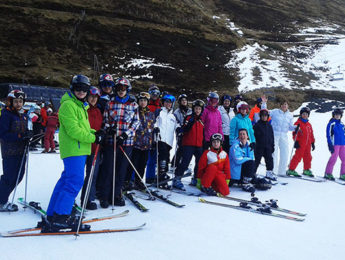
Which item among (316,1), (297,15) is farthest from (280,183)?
(316,1)

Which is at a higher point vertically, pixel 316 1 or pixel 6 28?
pixel 316 1

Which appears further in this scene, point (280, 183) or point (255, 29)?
point (255, 29)

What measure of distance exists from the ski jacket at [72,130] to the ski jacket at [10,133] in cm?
121

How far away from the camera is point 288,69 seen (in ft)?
138

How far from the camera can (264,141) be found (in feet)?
23.4

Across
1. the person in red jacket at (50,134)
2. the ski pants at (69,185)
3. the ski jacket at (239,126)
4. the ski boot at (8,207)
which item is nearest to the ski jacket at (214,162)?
the ski jacket at (239,126)

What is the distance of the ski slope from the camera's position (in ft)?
10.3

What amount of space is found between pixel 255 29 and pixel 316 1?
38.6 meters

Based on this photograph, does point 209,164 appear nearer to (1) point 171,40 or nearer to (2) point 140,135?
(2) point 140,135

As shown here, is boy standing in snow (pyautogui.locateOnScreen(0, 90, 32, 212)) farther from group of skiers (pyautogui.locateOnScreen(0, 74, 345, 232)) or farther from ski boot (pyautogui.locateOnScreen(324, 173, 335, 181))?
ski boot (pyautogui.locateOnScreen(324, 173, 335, 181))

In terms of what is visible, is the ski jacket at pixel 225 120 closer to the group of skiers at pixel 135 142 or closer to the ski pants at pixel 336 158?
the group of skiers at pixel 135 142

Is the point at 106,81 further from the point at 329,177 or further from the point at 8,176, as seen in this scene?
the point at 329,177

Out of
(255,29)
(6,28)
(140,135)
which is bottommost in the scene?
(140,135)

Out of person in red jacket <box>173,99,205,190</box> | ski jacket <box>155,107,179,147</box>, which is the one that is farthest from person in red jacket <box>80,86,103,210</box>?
person in red jacket <box>173,99,205,190</box>
